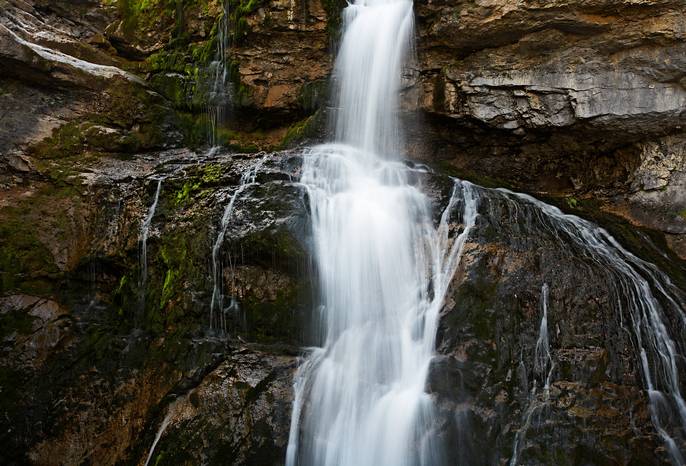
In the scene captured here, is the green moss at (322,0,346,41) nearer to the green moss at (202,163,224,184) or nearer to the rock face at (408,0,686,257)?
the rock face at (408,0,686,257)

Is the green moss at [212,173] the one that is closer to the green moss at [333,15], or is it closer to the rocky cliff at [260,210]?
the rocky cliff at [260,210]

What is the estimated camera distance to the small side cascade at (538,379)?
4449 mm

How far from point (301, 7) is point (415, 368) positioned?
21.2 feet

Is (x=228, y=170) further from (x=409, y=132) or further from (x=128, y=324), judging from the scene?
(x=409, y=132)

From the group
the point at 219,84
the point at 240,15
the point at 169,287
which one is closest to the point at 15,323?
the point at 169,287

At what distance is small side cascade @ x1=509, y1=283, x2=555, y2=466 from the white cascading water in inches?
30.1

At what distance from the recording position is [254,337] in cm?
559

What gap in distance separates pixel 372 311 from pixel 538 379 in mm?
1801

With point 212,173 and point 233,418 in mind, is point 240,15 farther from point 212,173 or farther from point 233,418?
point 233,418

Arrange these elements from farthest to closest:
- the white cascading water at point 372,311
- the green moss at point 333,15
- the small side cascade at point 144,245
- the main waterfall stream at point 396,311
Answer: the green moss at point 333,15 → the small side cascade at point 144,245 → the white cascading water at point 372,311 → the main waterfall stream at point 396,311

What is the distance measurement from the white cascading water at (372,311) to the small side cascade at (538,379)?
2.51 ft

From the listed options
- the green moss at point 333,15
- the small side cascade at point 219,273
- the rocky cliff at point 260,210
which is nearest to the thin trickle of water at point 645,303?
the rocky cliff at point 260,210

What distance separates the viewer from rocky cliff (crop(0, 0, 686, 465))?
15.9ft

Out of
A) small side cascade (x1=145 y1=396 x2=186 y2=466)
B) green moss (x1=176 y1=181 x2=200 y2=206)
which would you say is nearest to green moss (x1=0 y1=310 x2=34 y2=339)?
small side cascade (x1=145 y1=396 x2=186 y2=466)
